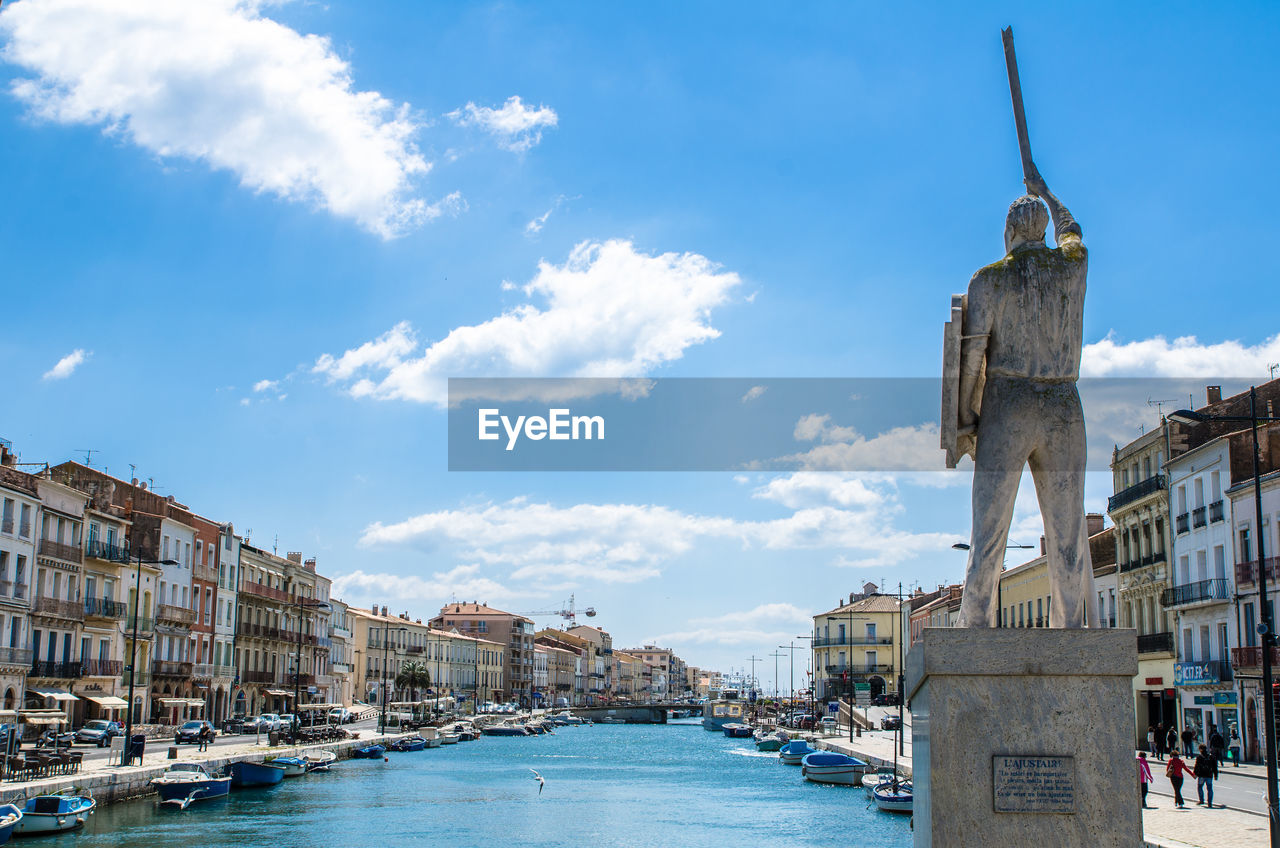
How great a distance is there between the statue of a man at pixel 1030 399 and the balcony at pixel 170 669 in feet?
206

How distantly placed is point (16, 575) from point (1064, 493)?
49484 millimetres

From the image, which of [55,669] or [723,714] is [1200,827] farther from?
[723,714]

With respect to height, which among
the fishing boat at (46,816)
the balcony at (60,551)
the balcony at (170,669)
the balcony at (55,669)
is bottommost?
the fishing boat at (46,816)

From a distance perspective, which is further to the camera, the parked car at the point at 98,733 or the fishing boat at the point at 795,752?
the fishing boat at the point at 795,752

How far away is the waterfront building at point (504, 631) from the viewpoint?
172 metres

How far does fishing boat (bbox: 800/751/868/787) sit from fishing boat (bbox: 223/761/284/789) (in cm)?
Result: 2497

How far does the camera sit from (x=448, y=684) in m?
150

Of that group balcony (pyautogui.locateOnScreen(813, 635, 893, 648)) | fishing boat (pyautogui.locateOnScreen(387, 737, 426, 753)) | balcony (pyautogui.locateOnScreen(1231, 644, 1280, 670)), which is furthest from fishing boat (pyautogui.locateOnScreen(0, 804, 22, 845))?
balcony (pyautogui.locateOnScreen(813, 635, 893, 648))

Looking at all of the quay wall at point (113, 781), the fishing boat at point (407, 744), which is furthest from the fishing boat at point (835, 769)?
the fishing boat at point (407, 744)

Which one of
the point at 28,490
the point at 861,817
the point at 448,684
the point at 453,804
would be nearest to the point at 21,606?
the point at 28,490

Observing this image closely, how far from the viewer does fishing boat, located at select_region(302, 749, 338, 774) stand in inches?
2275

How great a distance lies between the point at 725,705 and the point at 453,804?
107 metres

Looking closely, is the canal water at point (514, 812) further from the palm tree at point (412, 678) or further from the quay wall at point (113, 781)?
the palm tree at point (412, 678)

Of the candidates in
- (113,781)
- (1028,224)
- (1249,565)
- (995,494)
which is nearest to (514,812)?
(113,781)
